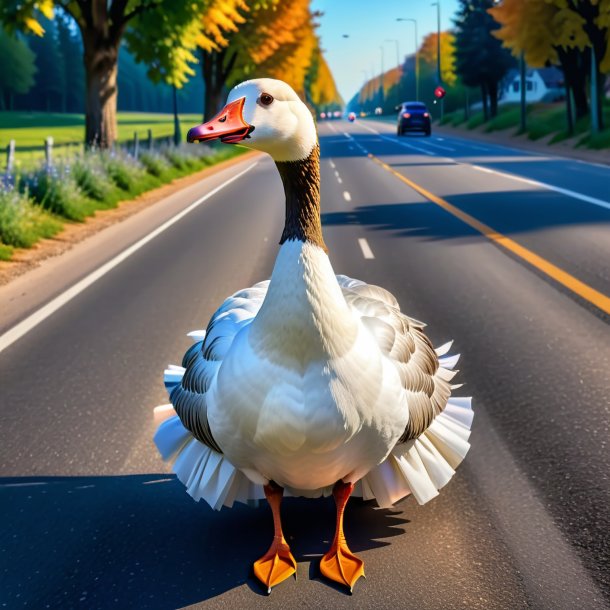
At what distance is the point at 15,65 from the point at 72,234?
123930 mm

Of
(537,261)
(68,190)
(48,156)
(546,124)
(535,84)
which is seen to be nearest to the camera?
(537,261)

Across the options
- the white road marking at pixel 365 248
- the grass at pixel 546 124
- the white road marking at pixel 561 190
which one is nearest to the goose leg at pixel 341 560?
the white road marking at pixel 365 248

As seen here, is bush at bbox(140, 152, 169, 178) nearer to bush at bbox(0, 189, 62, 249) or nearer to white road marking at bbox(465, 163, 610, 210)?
white road marking at bbox(465, 163, 610, 210)

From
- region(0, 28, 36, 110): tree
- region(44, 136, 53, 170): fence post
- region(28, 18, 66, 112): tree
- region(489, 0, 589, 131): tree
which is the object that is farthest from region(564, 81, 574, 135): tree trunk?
region(28, 18, 66, 112): tree

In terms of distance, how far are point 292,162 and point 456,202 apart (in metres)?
15.3

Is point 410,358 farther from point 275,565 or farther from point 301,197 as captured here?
point 275,565

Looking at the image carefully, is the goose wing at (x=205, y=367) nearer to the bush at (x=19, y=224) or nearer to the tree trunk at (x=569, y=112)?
the bush at (x=19, y=224)

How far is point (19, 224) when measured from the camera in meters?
13.4

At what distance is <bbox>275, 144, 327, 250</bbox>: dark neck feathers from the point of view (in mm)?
3012

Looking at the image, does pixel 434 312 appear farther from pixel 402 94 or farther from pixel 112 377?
pixel 402 94

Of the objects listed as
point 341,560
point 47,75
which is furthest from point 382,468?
point 47,75

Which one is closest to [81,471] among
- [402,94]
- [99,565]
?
[99,565]

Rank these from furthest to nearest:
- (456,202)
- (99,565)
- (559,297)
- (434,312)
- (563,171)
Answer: (563,171) < (456,202) < (559,297) < (434,312) < (99,565)

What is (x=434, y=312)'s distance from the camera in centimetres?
815
